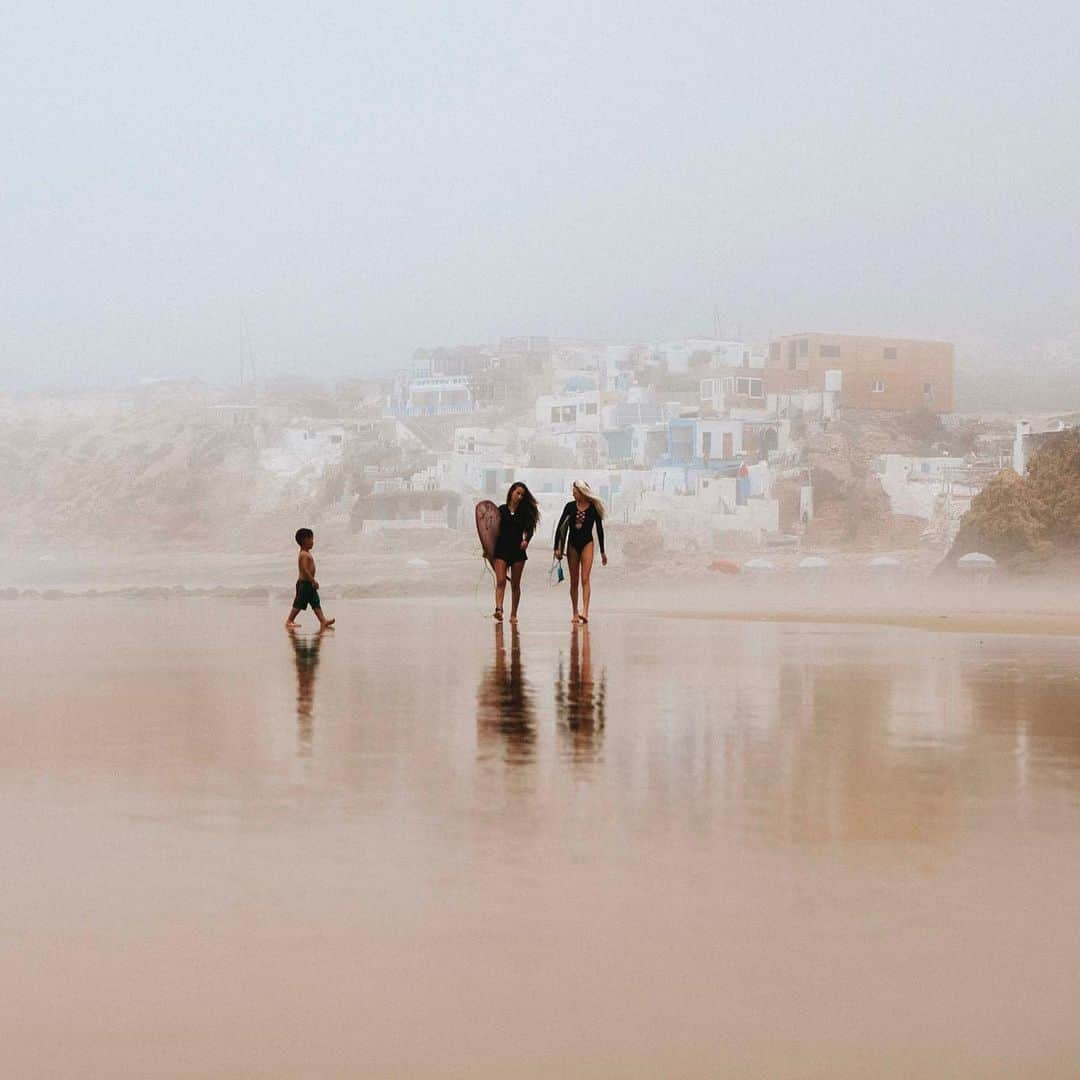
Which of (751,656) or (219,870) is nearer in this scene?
(219,870)

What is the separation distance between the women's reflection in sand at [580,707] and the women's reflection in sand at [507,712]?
0.19m

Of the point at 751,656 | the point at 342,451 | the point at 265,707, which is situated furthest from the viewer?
the point at 342,451

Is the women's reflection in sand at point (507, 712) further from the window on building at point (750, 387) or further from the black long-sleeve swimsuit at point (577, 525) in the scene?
the window on building at point (750, 387)

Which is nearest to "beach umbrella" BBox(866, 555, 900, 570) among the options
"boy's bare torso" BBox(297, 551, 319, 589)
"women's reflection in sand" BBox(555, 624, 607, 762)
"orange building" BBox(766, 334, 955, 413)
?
"orange building" BBox(766, 334, 955, 413)

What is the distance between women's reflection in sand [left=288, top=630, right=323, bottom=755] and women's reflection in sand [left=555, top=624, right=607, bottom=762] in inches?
53.2

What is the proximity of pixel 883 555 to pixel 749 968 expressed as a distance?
83245 millimetres

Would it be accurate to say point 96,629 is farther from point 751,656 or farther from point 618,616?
point 751,656

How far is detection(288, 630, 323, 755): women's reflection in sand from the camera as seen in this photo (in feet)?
29.4

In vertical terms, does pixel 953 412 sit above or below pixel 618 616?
above

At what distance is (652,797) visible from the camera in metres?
6.77

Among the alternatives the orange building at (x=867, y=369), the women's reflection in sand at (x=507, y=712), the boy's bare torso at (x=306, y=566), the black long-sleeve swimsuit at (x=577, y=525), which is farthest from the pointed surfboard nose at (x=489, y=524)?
the orange building at (x=867, y=369)

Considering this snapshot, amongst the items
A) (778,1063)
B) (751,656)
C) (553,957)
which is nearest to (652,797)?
(553,957)

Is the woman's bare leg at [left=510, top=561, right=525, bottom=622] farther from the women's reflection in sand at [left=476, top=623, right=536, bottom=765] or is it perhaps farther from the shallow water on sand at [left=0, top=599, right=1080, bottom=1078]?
the shallow water on sand at [left=0, top=599, right=1080, bottom=1078]

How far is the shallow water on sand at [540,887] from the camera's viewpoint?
3.55 m
